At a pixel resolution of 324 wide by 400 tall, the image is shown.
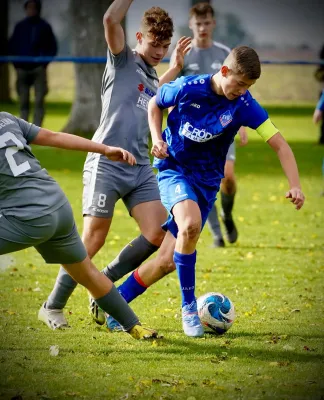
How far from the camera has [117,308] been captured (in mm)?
5574

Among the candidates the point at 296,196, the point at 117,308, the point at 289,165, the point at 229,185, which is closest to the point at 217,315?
the point at 117,308

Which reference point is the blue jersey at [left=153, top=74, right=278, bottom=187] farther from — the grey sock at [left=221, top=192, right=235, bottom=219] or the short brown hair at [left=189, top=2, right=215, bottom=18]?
the short brown hair at [left=189, top=2, right=215, bottom=18]

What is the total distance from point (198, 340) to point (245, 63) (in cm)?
184

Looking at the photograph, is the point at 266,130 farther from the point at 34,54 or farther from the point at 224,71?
the point at 34,54

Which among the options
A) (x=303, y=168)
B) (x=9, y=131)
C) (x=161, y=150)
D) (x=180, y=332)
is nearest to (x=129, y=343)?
(x=180, y=332)

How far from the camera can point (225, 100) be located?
231 inches

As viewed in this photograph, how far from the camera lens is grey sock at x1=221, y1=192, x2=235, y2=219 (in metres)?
9.73

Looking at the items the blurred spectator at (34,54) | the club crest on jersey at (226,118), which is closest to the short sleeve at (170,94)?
the club crest on jersey at (226,118)

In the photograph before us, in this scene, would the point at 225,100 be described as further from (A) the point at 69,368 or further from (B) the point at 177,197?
(A) the point at 69,368

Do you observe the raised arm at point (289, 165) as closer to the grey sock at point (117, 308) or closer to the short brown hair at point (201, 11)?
the grey sock at point (117, 308)

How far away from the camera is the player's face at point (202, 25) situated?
378 inches

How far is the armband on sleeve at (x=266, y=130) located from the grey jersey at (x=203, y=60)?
3.84 metres

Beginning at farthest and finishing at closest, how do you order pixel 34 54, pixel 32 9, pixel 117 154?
1. pixel 34 54
2. pixel 32 9
3. pixel 117 154

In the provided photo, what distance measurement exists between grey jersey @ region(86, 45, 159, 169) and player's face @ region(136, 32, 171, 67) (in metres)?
0.06
